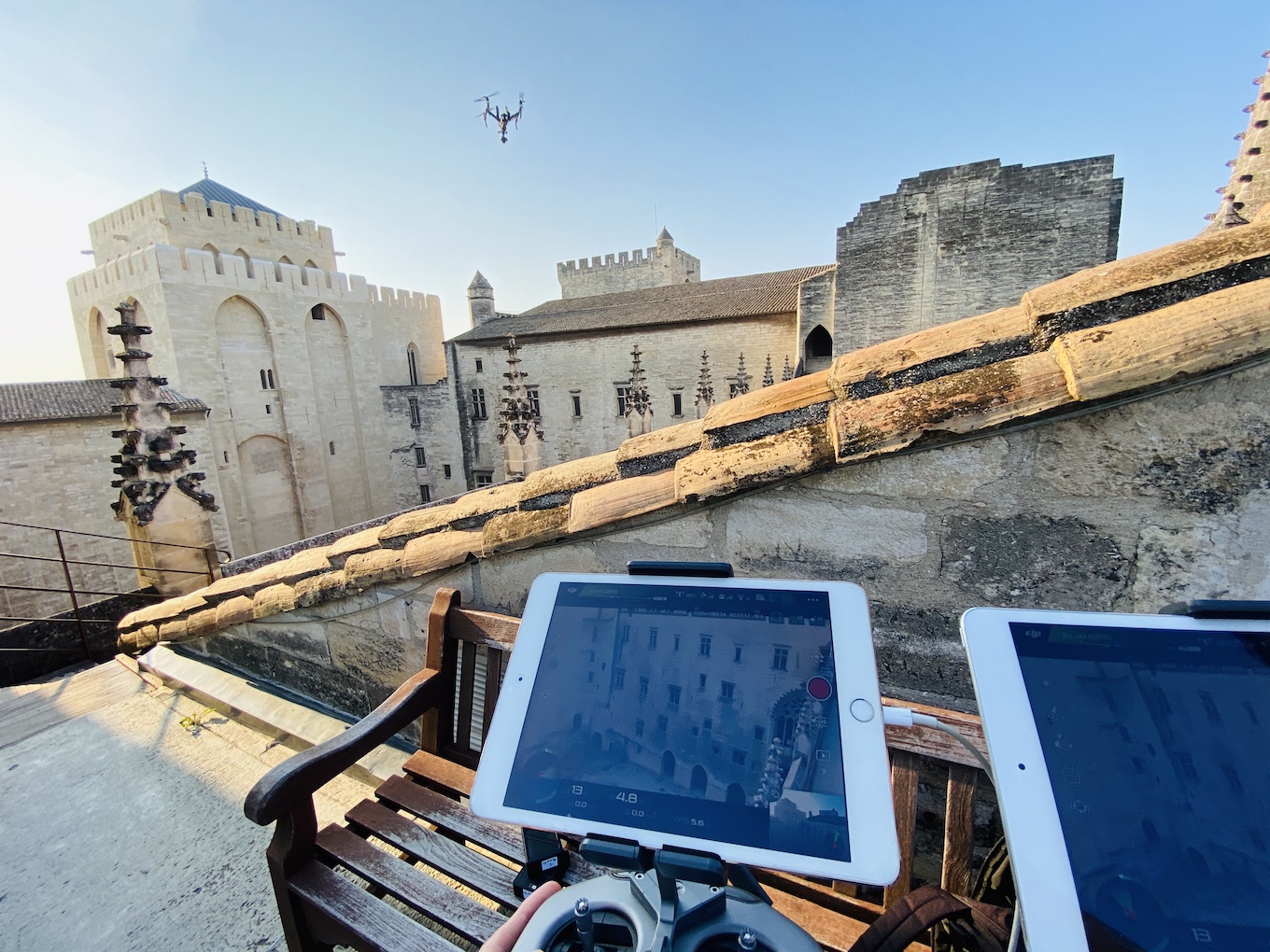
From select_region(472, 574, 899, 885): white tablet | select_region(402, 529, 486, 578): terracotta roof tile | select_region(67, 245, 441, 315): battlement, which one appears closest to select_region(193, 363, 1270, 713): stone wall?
select_region(402, 529, 486, 578): terracotta roof tile

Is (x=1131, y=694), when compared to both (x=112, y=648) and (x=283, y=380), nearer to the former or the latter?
(x=112, y=648)

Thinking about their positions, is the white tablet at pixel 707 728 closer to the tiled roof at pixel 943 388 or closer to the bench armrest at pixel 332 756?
Answer: the tiled roof at pixel 943 388

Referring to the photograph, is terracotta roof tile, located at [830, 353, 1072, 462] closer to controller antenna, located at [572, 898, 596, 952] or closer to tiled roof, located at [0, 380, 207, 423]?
controller antenna, located at [572, 898, 596, 952]

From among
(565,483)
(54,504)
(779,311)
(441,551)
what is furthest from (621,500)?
(54,504)

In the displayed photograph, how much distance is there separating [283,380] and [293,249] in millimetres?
7452

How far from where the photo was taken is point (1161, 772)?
0.76 meters

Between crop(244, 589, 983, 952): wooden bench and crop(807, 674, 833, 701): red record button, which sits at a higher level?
crop(807, 674, 833, 701): red record button

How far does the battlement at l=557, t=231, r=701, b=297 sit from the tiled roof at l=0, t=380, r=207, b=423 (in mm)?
23818

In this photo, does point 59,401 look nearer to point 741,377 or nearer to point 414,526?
point 414,526

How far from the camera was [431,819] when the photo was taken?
6.03ft

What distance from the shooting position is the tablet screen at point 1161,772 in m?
0.70

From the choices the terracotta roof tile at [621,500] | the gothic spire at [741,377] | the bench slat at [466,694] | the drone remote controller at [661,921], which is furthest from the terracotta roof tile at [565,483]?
the gothic spire at [741,377]

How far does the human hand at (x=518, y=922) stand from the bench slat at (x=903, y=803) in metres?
0.93

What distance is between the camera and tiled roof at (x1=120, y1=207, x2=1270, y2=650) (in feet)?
4.00
